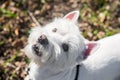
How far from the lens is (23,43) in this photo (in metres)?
4.79

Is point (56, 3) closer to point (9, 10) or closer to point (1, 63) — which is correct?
point (9, 10)

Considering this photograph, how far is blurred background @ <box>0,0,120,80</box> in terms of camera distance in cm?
473

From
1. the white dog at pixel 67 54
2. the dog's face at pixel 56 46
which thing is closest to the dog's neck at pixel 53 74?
the white dog at pixel 67 54

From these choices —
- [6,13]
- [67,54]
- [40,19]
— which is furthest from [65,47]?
[6,13]

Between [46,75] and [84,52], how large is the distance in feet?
1.45

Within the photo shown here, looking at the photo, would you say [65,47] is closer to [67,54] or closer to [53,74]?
[67,54]

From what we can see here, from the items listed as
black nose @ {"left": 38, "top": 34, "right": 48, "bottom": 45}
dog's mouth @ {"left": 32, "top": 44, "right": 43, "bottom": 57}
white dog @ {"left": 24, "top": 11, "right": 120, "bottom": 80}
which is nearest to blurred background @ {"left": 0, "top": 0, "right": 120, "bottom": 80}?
white dog @ {"left": 24, "top": 11, "right": 120, "bottom": 80}

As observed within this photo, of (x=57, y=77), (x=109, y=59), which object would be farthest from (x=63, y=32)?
(x=109, y=59)

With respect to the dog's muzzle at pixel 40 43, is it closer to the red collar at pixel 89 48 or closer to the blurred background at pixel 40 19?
the red collar at pixel 89 48

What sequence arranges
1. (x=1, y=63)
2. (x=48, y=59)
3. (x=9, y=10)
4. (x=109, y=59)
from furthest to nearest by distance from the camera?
(x=9, y=10)
(x=1, y=63)
(x=109, y=59)
(x=48, y=59)

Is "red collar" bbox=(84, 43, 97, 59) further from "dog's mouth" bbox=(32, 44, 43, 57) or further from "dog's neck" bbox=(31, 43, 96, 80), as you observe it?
"dog's mouth" bbox=(32, 44, 43, 57)

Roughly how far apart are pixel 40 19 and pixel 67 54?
6.15 feet

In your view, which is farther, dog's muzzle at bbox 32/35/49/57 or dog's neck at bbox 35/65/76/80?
dog's neck at bbox 35/65/76/80

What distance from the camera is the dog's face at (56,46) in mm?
3264
